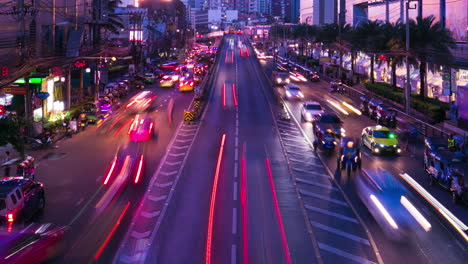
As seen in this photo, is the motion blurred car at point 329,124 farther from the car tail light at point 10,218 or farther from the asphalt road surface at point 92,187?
the car tail light at point 10,218

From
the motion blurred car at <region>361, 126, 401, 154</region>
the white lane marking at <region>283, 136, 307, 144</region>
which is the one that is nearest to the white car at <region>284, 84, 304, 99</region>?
the white lane marking at <region>283, 136, 307, 144</region>

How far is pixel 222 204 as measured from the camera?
22.3m

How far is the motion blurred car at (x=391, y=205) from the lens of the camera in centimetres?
1936

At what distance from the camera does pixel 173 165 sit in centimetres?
3019

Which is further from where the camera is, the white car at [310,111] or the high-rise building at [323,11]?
the high-rise building at [323,11]

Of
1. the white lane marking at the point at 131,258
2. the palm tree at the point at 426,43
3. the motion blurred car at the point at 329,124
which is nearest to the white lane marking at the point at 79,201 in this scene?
the white lane marking at the point at 131,258

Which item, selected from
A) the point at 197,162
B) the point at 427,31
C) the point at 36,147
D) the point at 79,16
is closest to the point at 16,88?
the point at 36,147

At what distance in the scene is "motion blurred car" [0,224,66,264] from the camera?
13.9m

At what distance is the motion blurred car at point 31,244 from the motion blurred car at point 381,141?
22.4 meters

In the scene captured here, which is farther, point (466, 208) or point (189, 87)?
point (189, 87)

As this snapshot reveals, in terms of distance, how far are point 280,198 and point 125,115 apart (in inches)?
1257

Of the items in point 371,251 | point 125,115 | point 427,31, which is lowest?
point 371,251

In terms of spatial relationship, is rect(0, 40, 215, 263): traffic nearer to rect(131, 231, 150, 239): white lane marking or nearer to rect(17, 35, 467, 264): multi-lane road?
rect(17, 35, 467, 264): multi-lane road

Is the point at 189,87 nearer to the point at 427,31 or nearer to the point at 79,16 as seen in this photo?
the point at 79,16
